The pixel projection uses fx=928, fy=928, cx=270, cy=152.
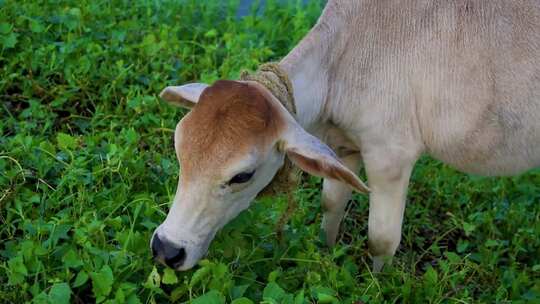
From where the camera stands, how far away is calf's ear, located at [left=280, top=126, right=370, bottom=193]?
2.99 metres

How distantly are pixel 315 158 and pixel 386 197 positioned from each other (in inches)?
31.6

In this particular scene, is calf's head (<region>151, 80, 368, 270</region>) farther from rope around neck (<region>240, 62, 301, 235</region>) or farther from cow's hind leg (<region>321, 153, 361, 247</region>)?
cow's hind leg (<region>321, 153, 361, 247</region>)

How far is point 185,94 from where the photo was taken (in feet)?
10.8

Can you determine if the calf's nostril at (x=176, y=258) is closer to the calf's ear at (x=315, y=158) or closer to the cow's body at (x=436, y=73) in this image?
the calf's ear at (x=315, y=158)

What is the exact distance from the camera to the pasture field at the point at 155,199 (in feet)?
10.3

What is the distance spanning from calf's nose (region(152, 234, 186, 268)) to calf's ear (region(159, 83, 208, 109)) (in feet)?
1.74

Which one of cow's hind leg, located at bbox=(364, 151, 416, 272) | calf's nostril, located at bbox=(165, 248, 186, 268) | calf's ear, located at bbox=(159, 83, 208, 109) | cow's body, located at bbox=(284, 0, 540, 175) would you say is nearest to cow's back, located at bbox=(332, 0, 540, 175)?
cow's body, located at bbox=(284, 0, 540, 175)

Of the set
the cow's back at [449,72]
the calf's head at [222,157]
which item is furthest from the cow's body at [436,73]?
the calf's head at [222,157]

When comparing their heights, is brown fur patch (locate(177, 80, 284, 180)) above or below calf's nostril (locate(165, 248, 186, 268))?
above

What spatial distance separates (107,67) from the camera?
503cm

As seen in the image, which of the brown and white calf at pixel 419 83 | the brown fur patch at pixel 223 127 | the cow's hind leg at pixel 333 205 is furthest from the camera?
the cow's hind leg at pixel 333 205

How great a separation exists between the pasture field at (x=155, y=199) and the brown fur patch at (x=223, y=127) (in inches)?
14.1

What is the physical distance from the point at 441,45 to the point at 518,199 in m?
1.44

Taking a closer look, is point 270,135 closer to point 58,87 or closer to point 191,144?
point 191,144
